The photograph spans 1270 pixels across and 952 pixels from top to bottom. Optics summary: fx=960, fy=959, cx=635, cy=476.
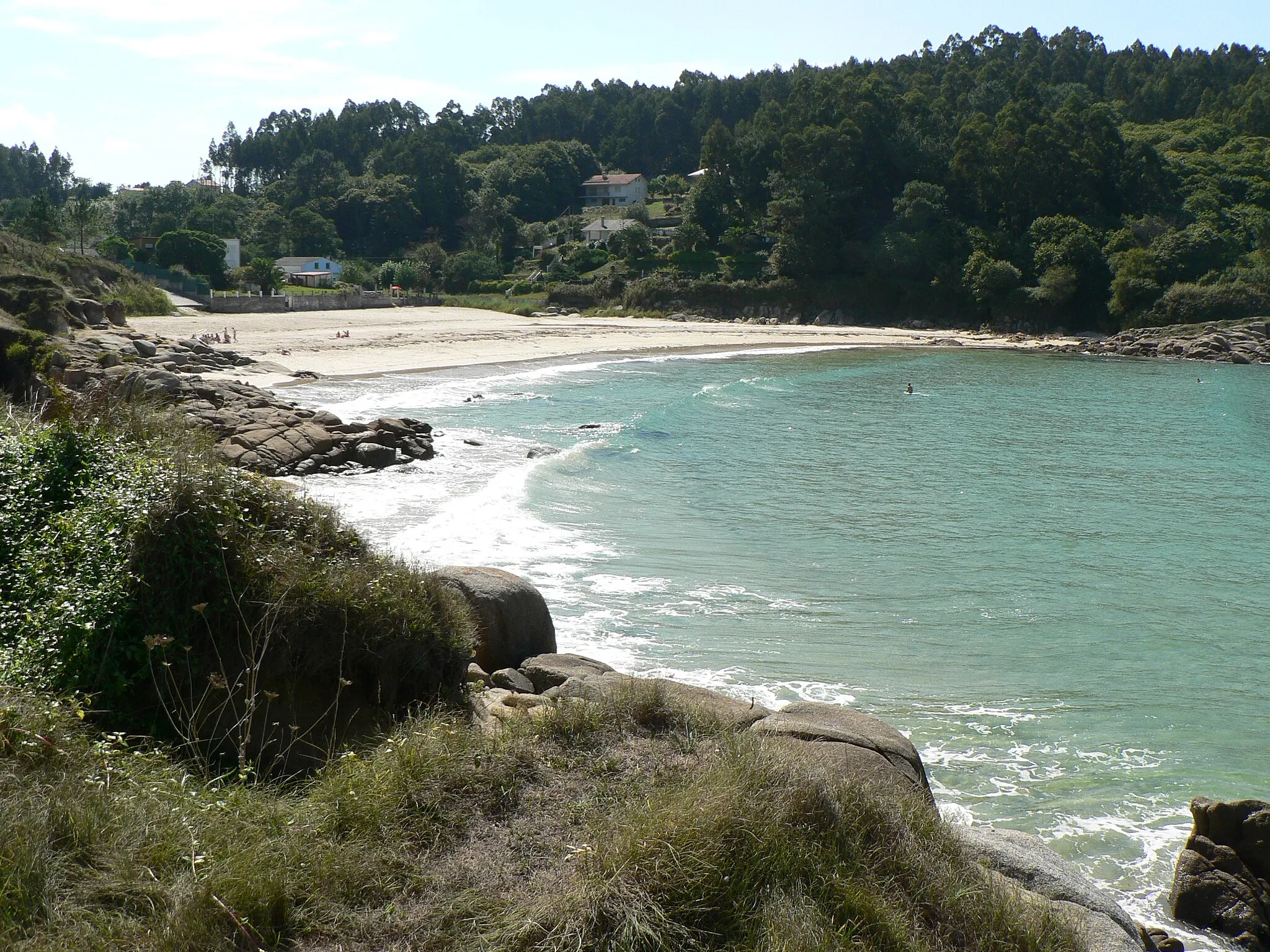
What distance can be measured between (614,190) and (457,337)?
75.3 m

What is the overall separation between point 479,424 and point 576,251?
218ft

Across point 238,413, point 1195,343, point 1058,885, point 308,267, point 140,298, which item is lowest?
point 1058,885

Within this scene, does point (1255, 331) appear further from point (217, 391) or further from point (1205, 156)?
point (217, 391)

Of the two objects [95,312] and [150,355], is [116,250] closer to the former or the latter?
[95,312]

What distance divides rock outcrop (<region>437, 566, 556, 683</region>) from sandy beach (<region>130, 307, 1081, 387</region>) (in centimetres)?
2717

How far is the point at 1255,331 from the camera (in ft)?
191

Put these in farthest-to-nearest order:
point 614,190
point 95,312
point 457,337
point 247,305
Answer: point 614,190 < point 247,305 < point 457,337 < point 95,312

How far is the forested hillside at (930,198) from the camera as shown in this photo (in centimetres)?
6819

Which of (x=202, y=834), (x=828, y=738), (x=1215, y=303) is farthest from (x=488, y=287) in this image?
(x=202, y=834)

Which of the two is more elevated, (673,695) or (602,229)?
(602,229)

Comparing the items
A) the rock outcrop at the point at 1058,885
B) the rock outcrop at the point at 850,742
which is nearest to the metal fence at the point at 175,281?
the rock outcrop at the point at 850,742

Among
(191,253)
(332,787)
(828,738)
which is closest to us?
(332,787)

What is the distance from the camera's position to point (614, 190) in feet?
410

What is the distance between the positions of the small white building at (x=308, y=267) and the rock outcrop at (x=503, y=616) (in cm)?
8757
